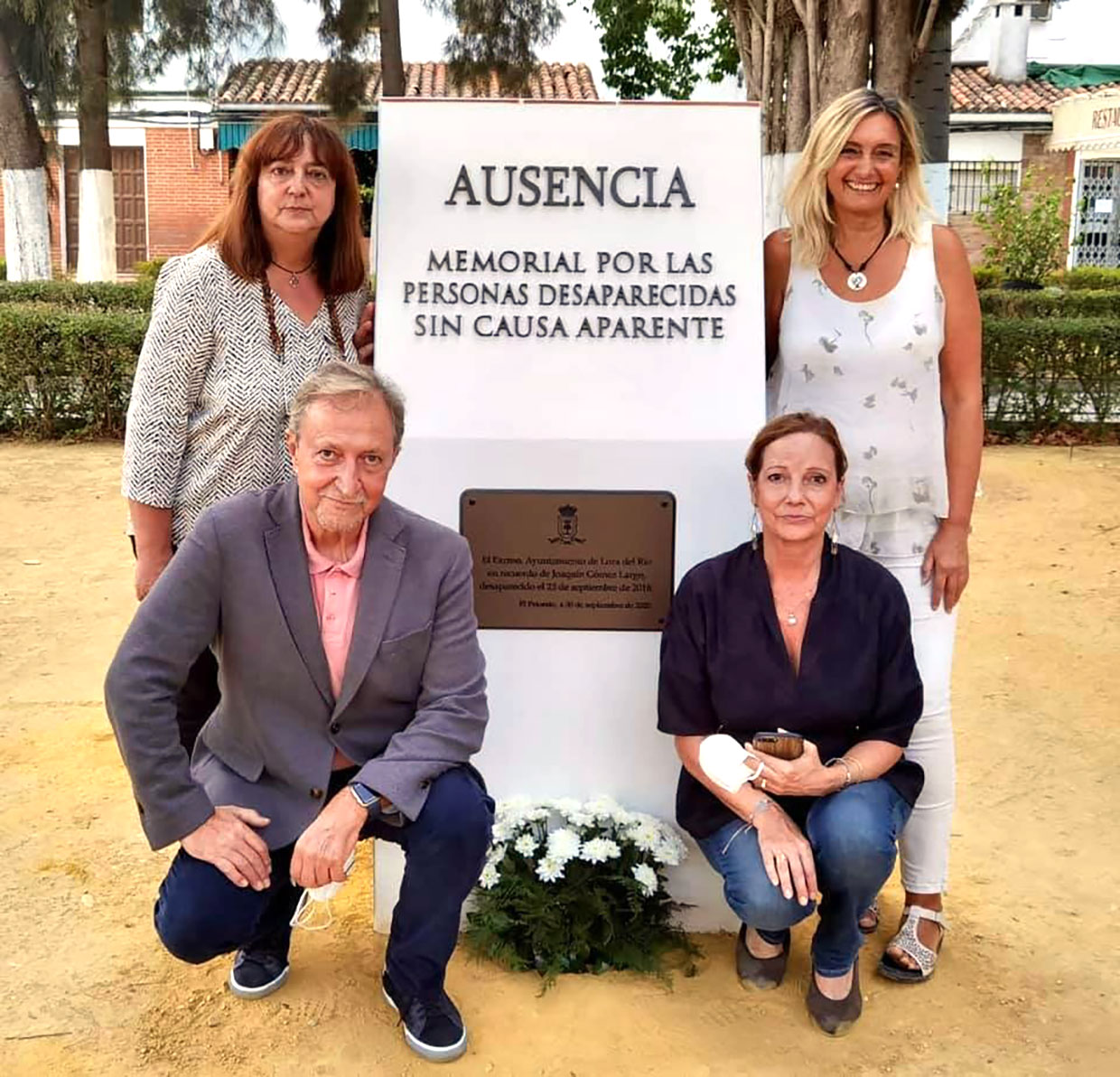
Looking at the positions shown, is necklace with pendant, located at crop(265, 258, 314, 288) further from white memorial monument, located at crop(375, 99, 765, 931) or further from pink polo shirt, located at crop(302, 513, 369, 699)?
pink polo shirt, located at crop(302, 513, 369, 699)

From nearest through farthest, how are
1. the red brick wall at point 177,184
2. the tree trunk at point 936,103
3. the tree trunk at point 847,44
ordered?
the tree trunk at point 847,44 < the tree trunk at point 936,103 < the red brick wall at point 177,184

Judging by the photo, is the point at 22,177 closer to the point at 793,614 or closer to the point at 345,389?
the point at 345,389

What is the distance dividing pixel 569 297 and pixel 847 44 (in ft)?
18.5

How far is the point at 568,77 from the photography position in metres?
24.7

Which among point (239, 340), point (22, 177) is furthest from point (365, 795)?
point (22, 177)

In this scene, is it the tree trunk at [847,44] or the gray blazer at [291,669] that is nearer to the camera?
the gray blazer at [291,669]

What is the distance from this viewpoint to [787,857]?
104 inches

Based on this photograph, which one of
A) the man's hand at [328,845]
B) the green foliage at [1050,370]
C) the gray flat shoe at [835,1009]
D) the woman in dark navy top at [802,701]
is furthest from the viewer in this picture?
the green foliage at [1050,370]

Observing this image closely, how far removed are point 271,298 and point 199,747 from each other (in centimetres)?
95

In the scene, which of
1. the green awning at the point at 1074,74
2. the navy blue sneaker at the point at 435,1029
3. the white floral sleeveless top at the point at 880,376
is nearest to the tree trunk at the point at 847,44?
the white floral sleeveless top at the point at 880,376

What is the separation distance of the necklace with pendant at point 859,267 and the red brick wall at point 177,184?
75.4 feet

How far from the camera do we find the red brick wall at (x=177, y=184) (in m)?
24.3

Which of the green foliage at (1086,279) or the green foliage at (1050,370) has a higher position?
the green foliage at (1086,279)

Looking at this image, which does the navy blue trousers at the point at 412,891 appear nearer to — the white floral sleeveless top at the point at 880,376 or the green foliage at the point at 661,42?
the white floral sleeveless top at the point at 880,376
